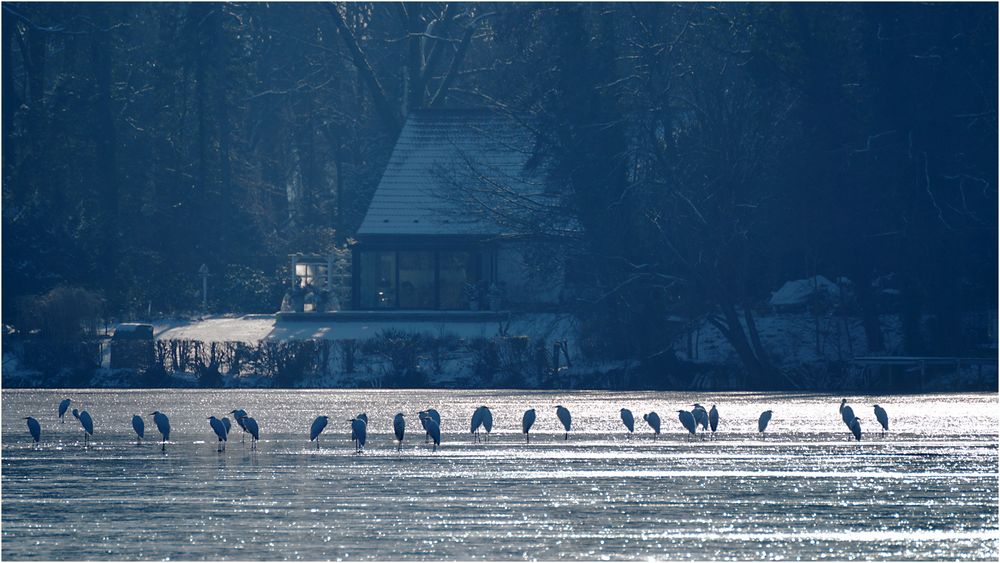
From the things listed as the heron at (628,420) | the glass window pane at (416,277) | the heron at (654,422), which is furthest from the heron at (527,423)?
the glass window pane at (416,277)

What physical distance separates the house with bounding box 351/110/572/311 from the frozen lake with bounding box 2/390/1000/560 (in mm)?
17806

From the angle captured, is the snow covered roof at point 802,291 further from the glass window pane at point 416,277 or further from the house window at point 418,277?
the glass window pane at point 416,277

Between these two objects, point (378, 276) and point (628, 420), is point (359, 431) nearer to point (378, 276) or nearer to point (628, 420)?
point (628, 420)

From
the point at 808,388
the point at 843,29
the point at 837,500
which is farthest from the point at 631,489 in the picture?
the point at 843,29

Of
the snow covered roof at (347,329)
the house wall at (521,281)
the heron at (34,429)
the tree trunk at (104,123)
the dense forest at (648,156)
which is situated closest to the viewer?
the heron at (34,429)

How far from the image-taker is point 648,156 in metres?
39.3

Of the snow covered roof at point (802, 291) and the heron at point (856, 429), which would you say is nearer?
the heron at point (856, 429)

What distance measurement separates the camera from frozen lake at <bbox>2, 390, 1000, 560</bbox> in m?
14.4

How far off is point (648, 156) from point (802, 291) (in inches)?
195

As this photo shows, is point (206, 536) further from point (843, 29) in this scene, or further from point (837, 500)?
point (843, 29)

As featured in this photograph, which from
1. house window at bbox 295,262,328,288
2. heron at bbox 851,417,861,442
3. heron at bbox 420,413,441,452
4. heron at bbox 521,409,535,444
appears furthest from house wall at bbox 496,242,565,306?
heron at bbox 420,413,441,452

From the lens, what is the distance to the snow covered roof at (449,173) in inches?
1753

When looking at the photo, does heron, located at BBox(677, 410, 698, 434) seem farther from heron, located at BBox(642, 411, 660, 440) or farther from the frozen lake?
heron, located at BBox(642, 411, 660, 440)

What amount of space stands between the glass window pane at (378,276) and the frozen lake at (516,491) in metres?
19.3
